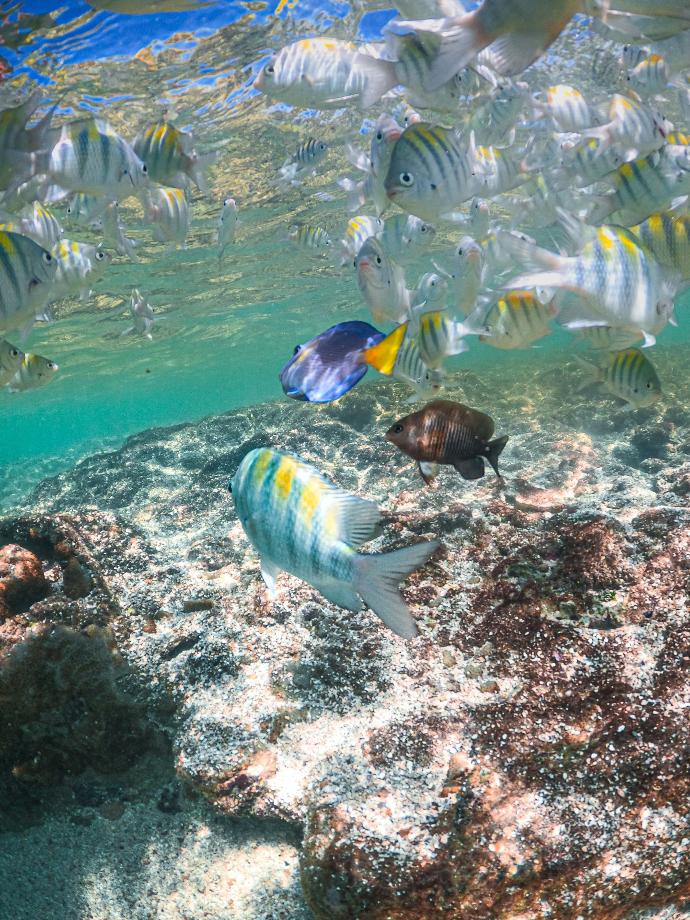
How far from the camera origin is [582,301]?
334 cm

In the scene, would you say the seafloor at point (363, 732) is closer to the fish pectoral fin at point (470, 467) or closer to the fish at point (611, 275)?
the fish pectoral fin at point (470, 467)

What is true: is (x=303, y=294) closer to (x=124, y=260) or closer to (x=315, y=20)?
(x=124, y=260)

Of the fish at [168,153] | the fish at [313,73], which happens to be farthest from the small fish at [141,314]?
the fish at [313,73]

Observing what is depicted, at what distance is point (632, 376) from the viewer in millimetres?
4375

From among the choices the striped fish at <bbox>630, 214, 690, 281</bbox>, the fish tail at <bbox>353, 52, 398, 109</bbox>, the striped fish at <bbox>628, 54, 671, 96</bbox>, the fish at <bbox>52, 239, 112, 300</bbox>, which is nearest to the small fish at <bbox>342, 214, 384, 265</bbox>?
the fish tail at <bbox>353, 52, 398, 109</bbox>

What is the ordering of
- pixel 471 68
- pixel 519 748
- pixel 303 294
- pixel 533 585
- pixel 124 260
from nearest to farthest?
pixel 519 748 → pixel 533 585 → pixel 471 68 → pixel 124 260 → pixel 303 294

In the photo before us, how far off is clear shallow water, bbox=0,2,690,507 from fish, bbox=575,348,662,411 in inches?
181

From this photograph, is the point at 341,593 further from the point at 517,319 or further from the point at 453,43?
the point at 517,319

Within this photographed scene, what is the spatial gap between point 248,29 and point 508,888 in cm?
1175

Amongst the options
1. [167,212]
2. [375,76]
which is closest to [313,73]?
[375,76]

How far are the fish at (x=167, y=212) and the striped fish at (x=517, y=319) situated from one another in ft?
12.3

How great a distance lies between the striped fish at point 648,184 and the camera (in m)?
3.97

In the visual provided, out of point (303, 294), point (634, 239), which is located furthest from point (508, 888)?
point (303, 294)

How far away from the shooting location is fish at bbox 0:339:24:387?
4.64 meters
